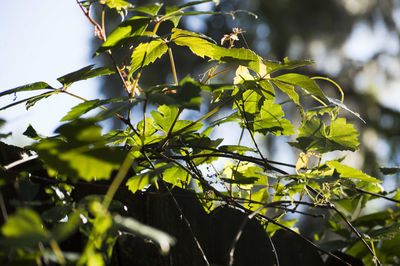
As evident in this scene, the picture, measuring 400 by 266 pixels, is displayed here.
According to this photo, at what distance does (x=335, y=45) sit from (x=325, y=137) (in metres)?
7.53

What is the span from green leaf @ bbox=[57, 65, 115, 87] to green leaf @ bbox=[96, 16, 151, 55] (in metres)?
0.06

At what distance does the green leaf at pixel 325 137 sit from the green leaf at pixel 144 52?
24 centimetres

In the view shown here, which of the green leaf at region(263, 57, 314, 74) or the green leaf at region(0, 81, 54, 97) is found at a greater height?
the green leaf at region(0, 81, 54, 97)

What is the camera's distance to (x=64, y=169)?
1.18ft

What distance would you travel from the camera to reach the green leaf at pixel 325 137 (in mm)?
648

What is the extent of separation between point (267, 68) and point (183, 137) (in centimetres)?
16

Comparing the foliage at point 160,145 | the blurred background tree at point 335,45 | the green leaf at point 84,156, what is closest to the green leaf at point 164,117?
the foliage at point 160,145

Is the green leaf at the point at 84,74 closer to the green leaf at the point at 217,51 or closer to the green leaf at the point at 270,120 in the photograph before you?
the green leaf at the point at 217,51

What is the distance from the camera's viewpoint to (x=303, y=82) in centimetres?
59

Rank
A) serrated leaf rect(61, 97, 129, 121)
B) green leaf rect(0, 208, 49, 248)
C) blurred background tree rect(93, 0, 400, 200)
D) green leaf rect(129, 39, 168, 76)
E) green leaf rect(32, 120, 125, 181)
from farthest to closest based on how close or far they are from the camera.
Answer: blurred background tree rect(93, 0, 400, 200), green leaf rect(129, 39, 168, 76), serrated leaf rect(61, 97, 129, 121), green leaf rect(32, 120, 125, 181), green leaf rect(0, 208, 49, 248)

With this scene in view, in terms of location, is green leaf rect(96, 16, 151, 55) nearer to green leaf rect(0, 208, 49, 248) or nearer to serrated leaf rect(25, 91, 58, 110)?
serrated leaf rect(25, 91, 58, 110)

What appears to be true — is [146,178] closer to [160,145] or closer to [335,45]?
[160,145]

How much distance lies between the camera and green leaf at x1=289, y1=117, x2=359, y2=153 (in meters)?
0.65

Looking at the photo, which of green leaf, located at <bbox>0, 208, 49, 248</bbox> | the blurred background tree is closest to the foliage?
green leaf, located at <bbox>0, 208, 49, 248</bbox>
